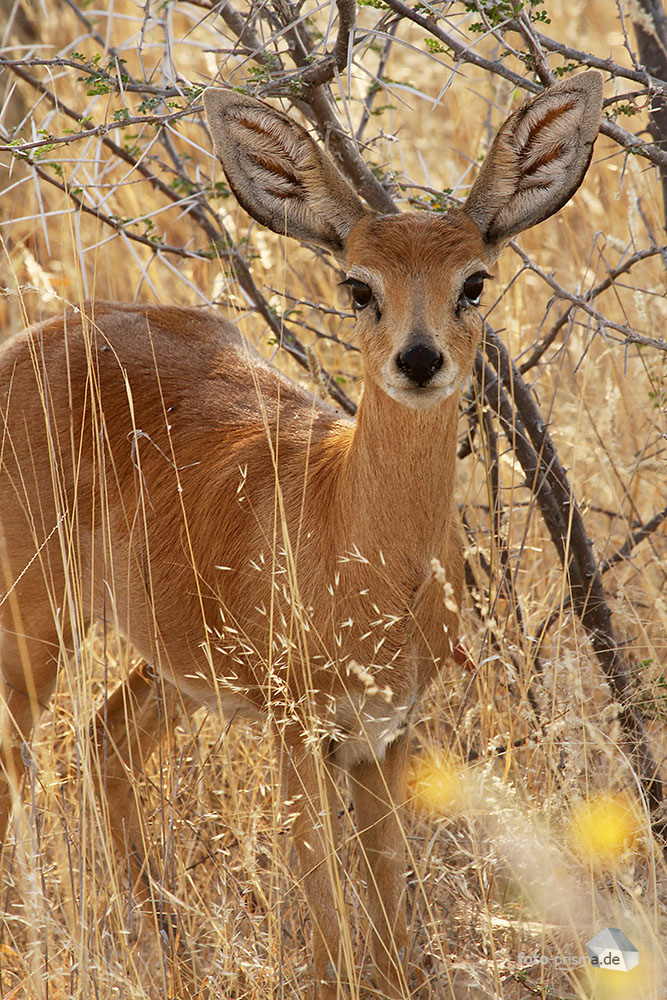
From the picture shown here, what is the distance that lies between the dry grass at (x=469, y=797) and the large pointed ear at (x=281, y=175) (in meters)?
0.26

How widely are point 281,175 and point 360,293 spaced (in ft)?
1.50

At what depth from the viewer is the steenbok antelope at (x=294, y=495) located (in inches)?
116

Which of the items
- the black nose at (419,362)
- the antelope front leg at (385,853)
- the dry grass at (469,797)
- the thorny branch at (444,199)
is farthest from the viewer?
the antelope front leg at (385,853)

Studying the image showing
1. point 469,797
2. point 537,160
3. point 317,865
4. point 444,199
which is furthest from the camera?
point 444,199

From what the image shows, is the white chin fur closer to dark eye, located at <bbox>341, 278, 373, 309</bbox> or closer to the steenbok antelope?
the steenbok antelope

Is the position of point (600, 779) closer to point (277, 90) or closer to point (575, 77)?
point (575, 77)

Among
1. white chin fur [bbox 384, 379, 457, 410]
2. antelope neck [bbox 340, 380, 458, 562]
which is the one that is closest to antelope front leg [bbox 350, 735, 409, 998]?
antelope neck [bbox 340, 380, 458, 562]

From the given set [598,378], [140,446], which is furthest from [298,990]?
[598,378]

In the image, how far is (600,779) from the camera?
11.7 ft

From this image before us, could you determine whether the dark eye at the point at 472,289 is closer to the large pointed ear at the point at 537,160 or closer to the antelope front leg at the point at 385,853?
the large pointed ear at the point at 537,160

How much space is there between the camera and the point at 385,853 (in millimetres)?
3299

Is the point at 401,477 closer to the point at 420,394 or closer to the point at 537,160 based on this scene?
the point at 420,394

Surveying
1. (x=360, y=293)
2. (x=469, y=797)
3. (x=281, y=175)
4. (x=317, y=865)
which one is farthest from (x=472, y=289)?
(x=317, y=865)

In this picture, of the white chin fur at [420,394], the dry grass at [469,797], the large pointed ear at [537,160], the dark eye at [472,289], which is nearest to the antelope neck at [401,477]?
the white chin fur at [420,394]
